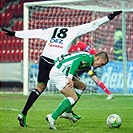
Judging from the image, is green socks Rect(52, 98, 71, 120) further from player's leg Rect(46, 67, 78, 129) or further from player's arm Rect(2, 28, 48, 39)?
player's arm Rect(2, 28, 48, 39)

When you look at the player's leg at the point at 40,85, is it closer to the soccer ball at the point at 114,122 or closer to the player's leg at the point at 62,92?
the player's leg at the point at 62,92

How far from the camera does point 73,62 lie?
26.5ft

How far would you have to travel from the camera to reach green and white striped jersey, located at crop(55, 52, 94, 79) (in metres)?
8.04

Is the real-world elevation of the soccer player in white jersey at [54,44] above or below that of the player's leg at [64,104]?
above

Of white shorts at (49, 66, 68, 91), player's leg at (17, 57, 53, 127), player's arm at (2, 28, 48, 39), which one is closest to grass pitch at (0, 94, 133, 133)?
player's leg at (17, 57, 53, 127)

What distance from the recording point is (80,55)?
26.7 feet

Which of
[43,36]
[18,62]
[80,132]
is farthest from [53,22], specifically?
[80,132]

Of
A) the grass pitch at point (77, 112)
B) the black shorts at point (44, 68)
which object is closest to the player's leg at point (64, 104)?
the grass pitch at point (77, 112)

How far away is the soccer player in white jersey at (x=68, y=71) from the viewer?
26.4ft

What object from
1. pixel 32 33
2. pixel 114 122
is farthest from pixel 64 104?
pixel 32 33

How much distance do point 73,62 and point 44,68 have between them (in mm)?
1063

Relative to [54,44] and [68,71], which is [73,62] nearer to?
[68,71]

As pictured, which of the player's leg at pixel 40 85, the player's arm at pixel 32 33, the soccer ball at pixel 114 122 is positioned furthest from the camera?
the player's arm at pixel 32 33

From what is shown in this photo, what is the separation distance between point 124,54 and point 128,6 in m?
1.46
